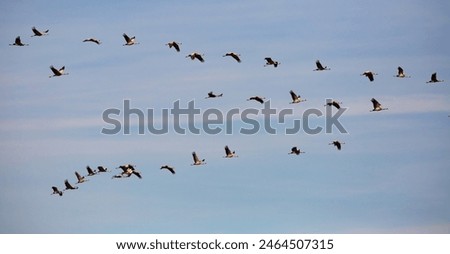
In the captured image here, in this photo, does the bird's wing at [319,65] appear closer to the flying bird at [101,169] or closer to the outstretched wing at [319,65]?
the outstretched wing at [319,65]

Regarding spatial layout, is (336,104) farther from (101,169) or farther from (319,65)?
(101,169)

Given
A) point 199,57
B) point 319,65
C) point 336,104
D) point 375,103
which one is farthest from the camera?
point 375,103

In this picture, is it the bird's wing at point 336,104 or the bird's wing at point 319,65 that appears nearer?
the bird's wing at point 319,65

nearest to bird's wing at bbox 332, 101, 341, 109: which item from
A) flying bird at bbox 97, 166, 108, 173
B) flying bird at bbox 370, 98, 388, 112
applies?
flying bird at bbox 370, 98, 388, 112

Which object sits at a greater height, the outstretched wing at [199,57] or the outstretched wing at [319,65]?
the outstretched wing at [319,65]

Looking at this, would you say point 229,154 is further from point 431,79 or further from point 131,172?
point 431,79

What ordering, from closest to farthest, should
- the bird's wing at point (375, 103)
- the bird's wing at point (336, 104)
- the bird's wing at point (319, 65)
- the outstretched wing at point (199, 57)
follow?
1. the outstretched wing at point (199, 57)
2. the bird's wing at point (319, 65)
3. the bird's wing at point (336, 104)
4. the bird's wing at point (375, 103)

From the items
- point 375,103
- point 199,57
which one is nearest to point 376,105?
point 375,103

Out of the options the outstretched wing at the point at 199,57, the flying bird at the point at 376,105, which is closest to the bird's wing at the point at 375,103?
the flying bird at the point at 376,105

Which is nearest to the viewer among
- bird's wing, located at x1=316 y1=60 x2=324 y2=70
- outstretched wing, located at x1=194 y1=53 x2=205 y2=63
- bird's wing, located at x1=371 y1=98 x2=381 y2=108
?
outstretched wing, located at x1=194 y1=53 x2=205 y2=63

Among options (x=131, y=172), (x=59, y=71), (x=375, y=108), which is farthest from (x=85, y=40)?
(x=375, y=108)

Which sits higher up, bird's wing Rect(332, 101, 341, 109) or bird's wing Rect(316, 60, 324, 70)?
bird's wing Rect(316, 60, 324, 70)

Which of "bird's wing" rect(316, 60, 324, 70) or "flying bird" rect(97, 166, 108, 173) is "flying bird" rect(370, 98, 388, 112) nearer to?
"bird's wing" rect(316, 60, 324, 70)

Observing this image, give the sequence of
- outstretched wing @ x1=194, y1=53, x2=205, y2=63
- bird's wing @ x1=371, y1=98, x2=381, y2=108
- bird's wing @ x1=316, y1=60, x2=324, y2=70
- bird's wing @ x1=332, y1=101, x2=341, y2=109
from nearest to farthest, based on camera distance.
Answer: outstretched wing @ x1=194, y1=53, x2=205, y2=63
bird's wing @ x1=316, y1=60, x2=324, y2=70
bird's wing @ x1=332, y1=101, x2=341, y2=109
bird's wing @ x1=371, y1=98, x2=381, y2=108
